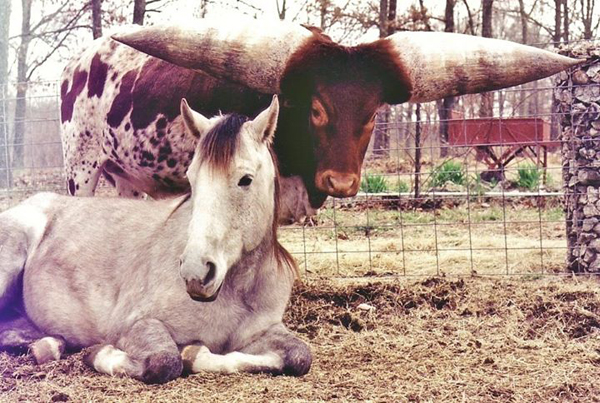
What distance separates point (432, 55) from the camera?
495 cm

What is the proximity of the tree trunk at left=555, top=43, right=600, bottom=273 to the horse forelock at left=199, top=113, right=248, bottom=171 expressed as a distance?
13.3 feet

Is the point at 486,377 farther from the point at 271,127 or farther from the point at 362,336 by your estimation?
the point at 271,127

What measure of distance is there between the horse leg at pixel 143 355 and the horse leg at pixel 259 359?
105 millimetres

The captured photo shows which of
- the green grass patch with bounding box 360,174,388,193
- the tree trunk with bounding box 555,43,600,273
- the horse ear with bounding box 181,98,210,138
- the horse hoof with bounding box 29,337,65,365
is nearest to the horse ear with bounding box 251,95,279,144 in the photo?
the horse ear with bounding box 181,98,210,138

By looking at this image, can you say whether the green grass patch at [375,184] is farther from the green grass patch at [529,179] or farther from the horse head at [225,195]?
the horse head at [225,195]

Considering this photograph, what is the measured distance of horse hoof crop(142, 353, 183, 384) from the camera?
11.3ft

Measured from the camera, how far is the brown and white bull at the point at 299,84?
4.65 meters

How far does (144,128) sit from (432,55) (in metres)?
2.16

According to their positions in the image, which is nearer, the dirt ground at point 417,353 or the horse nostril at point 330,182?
the dirt ground at point 417,353

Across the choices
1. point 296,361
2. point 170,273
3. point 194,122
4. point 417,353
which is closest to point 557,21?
point 417,353

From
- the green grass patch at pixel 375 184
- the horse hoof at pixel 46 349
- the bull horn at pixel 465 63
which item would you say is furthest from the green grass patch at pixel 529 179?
the horse hoof at pixel 46 349

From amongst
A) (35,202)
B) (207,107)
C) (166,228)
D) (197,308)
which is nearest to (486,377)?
(197,308)

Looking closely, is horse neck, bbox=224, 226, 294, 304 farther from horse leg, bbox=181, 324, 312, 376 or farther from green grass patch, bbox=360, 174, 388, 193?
green grass patch, bbox=360, 174, 388, 193

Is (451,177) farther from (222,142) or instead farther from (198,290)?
(198,290)
